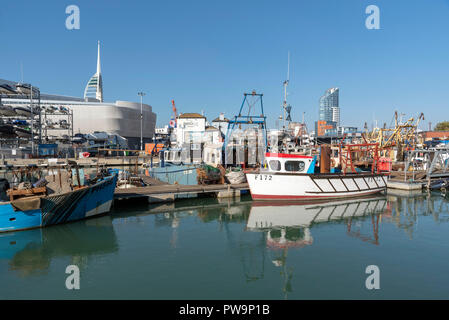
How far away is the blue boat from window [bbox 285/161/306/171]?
465 inches

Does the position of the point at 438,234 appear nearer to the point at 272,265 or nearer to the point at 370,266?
the point at 370,266

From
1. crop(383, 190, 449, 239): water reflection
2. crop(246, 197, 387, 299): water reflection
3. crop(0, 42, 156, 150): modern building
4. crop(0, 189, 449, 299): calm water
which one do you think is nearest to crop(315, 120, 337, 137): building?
crop(0, 42, 156, 150): modern building

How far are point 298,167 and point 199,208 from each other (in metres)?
7.68

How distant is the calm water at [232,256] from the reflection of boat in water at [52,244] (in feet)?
0.13

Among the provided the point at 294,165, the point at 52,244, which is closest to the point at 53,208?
the point at 52,244

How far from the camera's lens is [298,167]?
2028cm

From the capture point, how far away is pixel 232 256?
1089 centimetres

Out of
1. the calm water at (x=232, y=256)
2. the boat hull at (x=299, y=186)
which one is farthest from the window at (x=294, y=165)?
the calm water at (x=232, y=256)

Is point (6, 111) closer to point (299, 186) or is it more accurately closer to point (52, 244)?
point (52, 244)

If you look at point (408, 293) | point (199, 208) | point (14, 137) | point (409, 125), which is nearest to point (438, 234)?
point (408, 293)

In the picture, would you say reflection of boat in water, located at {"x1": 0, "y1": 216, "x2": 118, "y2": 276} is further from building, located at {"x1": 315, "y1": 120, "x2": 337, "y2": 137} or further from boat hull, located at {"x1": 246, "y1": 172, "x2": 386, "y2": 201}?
building, located at {"x1": 315, "y1": 120, "x2": 337, "y2": 137}

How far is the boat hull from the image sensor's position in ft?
66.0

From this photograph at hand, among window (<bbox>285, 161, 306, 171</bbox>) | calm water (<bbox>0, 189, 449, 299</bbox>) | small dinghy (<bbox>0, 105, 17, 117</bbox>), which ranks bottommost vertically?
calm water (<bbox>0, 189, 449, 299</bbox>)

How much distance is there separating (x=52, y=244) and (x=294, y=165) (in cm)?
1519
